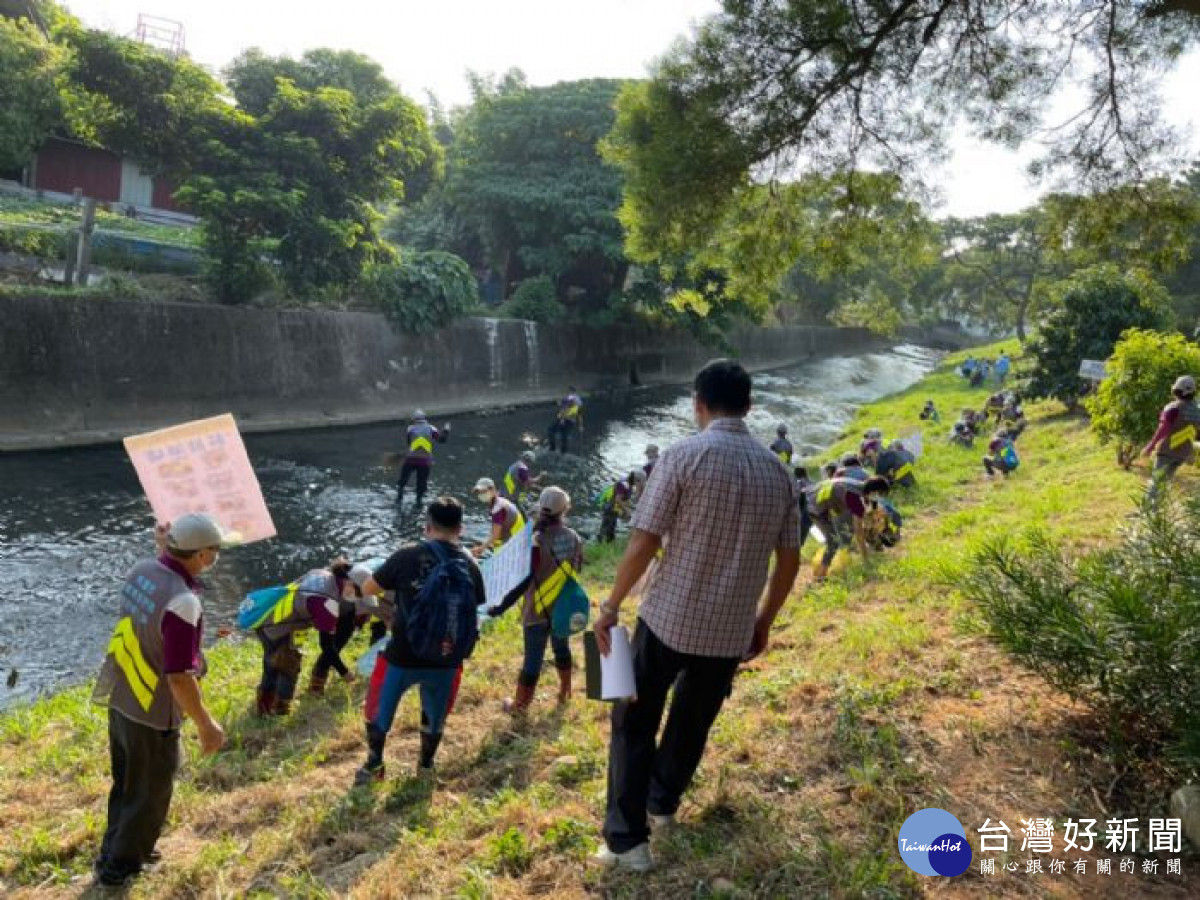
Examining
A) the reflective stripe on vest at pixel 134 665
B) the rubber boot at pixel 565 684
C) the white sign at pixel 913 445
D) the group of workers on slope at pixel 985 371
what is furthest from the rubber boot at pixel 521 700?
the group of workers on slope at pixel 985 371

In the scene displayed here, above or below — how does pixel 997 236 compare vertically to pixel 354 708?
above

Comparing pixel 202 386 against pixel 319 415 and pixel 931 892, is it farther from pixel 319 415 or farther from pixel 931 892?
pixel 931 892

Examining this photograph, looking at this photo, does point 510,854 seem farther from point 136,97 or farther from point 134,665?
point 136,97

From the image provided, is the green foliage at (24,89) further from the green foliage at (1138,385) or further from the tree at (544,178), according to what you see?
the green foliage at (1138,385)

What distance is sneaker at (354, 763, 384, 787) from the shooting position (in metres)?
4.91

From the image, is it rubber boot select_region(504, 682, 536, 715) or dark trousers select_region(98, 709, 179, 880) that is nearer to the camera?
dark trousers select_region(98, 709, 179, 880)

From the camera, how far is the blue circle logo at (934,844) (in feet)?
10.8

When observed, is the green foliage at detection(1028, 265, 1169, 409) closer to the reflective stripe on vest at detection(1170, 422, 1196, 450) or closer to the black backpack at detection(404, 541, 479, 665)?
the reflective stripe on vest at detection(1170, 422, 1196, 450)

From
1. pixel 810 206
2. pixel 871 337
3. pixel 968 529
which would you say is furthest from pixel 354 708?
pixel 871 337

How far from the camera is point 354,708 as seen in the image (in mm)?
6566

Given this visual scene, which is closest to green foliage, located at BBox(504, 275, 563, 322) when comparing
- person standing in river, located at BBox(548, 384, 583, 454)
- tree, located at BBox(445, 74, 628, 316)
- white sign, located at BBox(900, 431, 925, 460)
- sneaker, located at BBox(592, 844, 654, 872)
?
tree, located at BBox(445, 74, 628, 316)

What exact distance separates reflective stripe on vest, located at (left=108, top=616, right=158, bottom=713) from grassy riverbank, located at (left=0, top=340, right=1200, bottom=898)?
1.00 metres

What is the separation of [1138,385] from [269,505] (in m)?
14.4

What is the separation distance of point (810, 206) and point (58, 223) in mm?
20940
